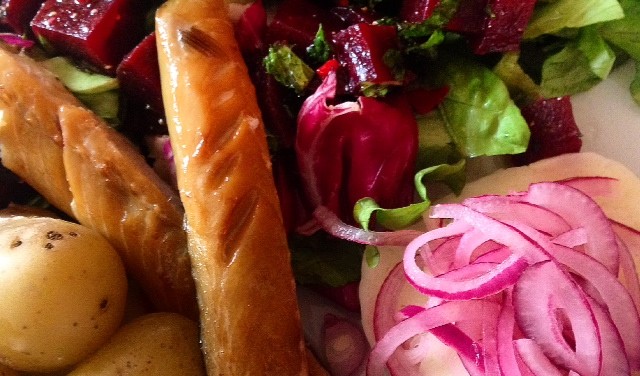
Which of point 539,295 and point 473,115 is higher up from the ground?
point 473,115

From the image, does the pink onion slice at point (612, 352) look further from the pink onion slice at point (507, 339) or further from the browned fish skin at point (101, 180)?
the browned fish skin at point (101, 180)

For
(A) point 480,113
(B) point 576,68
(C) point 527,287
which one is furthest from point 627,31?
(C) point 527,287

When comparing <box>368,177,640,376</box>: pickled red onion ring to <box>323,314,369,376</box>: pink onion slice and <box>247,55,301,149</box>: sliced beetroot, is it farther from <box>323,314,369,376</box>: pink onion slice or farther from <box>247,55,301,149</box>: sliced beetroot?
<box>247,55,301,149</box>: sliced beetroot

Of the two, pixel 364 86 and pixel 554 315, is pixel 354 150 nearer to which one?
pixel 364 86

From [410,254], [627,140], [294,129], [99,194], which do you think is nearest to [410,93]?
[294,129]

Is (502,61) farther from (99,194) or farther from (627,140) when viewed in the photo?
(99,194)

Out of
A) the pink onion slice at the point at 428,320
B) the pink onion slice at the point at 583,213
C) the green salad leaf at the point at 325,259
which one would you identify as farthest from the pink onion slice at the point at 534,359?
the green salad leaf at the point at 325,259

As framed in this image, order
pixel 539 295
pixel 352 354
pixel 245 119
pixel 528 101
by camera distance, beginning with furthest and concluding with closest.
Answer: pixel 528 101 < pixel 352 354 < pixel 245 119 < pixel 539 295

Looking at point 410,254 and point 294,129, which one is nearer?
point 410,254
